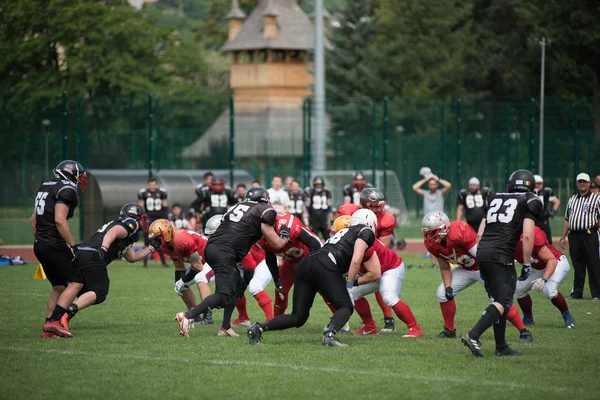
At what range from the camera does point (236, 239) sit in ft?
33.0

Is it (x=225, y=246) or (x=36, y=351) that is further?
(x=225, y=246)

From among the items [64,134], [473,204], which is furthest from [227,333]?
[64,134]

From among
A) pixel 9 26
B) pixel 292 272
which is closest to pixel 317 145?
pixel 292 272

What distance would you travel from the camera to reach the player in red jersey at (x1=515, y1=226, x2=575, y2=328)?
10359mm

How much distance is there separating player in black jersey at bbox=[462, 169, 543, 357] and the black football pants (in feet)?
4.32

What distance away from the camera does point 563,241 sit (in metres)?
14.6

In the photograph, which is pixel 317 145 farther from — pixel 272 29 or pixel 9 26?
pixel 272 29

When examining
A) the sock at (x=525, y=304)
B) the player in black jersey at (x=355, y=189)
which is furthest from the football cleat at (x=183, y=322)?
the player in black jersey at (x=355, y=189)

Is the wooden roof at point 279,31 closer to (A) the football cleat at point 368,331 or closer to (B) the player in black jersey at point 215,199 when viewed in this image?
(B) the player in black jersey at point 215,199

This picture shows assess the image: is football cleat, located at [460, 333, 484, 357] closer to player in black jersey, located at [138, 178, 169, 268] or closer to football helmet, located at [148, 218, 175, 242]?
football helmet, located at [148, 218, 175, 242]

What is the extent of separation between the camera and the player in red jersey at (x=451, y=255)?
984cm

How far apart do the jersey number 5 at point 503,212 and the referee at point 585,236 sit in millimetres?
5368

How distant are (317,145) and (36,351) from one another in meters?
18.1

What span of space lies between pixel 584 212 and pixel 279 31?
43.4 meters
